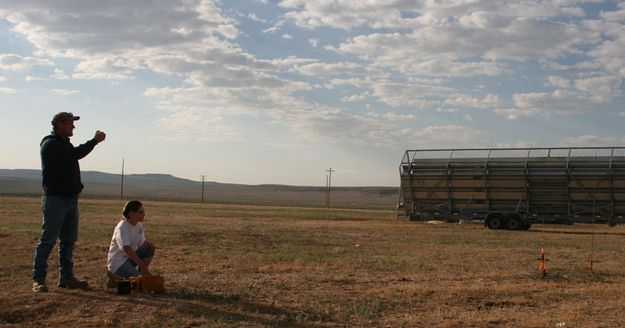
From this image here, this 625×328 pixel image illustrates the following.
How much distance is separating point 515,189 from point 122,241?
79.6 feet

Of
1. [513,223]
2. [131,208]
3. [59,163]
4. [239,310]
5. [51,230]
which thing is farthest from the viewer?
[513,223]

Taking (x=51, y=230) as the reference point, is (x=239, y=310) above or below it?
below

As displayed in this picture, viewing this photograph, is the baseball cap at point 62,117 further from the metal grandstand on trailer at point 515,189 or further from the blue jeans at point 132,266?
the metal grandstand on trailer at point 515,189

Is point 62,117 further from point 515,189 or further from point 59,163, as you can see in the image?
point 515,189

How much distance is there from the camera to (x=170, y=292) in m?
8.41

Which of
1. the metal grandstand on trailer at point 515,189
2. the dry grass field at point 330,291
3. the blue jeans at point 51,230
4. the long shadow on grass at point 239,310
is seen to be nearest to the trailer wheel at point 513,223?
the metal grandstand on trailer at point 515,189

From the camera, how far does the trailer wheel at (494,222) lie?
28892 mm

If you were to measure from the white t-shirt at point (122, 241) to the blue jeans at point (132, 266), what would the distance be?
50 mm

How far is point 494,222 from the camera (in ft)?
95.3

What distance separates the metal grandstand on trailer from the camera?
90.7ft

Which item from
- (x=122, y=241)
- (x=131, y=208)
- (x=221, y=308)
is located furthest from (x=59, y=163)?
(x=221, y=308)

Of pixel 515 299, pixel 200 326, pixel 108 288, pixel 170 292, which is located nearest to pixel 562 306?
pixel 515 299

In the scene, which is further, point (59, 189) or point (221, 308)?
point (59, 189)

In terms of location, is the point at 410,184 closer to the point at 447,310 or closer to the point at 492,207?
the point at 492,207
